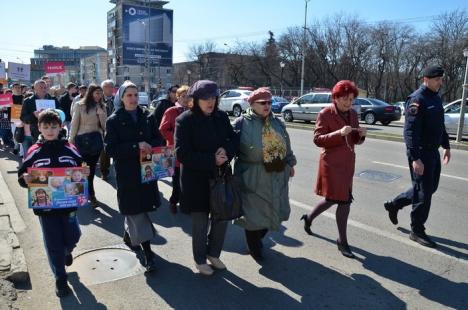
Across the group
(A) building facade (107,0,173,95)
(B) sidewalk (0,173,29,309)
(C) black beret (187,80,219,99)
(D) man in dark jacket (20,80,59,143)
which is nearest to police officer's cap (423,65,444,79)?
(C) black beret (187,80,219,99)

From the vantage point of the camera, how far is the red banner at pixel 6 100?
10273 millimetres

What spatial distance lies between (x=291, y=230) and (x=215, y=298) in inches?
73.8

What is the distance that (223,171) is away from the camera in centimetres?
367

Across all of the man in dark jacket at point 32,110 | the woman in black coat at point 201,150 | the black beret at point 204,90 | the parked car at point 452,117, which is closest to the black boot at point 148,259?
the woman in black coat at point 201,150

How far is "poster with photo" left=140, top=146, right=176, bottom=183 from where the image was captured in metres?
3.99

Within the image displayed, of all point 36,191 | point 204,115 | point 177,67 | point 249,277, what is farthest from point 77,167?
point 177,67

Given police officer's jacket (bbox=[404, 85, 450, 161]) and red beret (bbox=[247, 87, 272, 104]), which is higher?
red beret (bbox=[247, 87, 272, 104])

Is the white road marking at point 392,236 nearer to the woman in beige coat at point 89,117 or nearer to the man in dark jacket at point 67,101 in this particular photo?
the woman in beige coat at point 89,117

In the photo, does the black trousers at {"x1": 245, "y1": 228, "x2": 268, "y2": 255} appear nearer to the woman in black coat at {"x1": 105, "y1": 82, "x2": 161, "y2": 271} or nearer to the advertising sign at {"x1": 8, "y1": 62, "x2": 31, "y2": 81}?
the woman in black coat at {"x1": 105, "y1": 82, "x2": 161, "y2": 271}

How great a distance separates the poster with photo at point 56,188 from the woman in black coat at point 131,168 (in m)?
0.44

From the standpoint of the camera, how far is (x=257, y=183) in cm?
392

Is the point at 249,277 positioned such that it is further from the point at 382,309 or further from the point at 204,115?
the point at 204,115

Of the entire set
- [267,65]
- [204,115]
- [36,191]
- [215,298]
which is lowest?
[215,298]

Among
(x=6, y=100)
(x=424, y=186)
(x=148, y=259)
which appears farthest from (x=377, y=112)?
(x=148, y=259)
